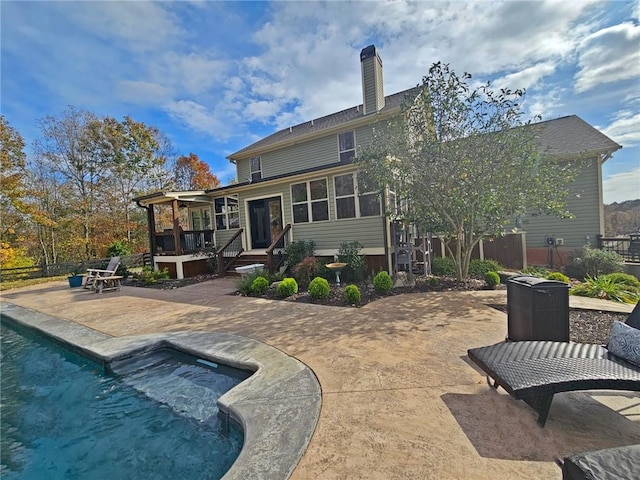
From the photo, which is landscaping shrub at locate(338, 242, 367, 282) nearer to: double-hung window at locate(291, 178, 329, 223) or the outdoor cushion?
double-hung window at locate(291, 178, 329, 223)

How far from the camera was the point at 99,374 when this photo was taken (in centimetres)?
430

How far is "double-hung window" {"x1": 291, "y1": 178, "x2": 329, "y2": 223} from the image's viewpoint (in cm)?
1020

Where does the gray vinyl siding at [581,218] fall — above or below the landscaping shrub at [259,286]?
above

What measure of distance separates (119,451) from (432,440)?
114 inches

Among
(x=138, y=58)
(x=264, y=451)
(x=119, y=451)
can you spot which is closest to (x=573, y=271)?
(x=264, y=451)

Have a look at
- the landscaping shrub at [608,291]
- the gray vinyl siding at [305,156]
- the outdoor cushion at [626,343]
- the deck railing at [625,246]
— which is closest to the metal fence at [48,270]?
the gray vinyl siding at [305,156]

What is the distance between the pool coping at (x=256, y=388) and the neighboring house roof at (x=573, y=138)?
10653mm

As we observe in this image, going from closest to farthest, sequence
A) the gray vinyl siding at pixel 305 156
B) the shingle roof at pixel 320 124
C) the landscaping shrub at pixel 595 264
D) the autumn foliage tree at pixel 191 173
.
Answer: the landscaping shrub at pixel 595 264
the gray vinyl siding at pixel 305 156
the shingle roof at pixel 320 124
the autumn foliage tree at pixel 191 173

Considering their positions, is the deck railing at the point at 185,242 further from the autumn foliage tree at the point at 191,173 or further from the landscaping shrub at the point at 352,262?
the autumn foliage tree at the point at 191,173

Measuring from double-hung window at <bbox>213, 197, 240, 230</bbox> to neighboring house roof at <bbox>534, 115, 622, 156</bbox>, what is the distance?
1189 centimetres

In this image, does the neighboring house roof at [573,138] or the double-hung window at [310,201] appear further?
the double-hung window at [310,201]

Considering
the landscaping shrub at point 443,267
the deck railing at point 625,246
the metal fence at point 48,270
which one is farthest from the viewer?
the metal fence at point 48,270

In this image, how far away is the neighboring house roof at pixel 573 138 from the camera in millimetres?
9690

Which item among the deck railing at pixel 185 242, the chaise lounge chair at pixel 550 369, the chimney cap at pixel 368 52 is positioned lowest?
the chaise lounge chair at pixel 550 369
